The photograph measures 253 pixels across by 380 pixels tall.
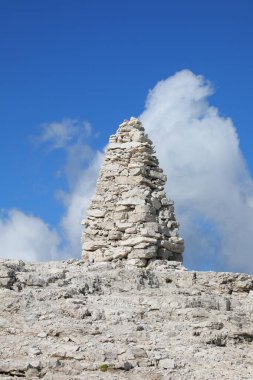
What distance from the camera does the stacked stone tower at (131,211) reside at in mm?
25297

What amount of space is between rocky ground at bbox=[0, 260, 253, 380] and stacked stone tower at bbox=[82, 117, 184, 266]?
1.36 meters

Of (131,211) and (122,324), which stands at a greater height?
(131,211)

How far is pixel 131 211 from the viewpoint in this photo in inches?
1017

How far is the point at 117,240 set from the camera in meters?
25.7

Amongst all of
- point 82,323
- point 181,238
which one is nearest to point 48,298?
point 82,323

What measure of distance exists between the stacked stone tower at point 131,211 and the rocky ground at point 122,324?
136 centimetres

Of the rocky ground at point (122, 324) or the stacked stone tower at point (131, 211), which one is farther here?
the stacked stone tower at point (131, 211)

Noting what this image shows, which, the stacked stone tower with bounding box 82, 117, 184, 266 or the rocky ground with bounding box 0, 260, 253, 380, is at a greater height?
the stacked stone tower with bounding box 82, 117, 184, 266

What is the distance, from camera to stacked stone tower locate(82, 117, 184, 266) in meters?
25.3

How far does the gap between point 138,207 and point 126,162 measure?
238 cm

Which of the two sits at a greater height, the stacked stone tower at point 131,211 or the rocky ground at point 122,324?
the stacked stone tower at point 131,211

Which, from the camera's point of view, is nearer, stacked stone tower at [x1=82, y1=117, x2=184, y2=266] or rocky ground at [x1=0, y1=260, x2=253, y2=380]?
rocky ground at [x1=0, y1=260, x2=253, y2=380]

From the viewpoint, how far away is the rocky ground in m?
17.1

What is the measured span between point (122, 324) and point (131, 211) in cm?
725
